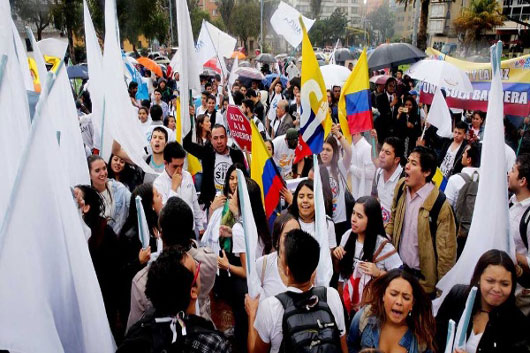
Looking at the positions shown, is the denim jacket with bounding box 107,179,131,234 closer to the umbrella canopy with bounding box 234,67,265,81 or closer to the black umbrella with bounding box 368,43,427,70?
the black umbrella with bounding box 368,43,427,70

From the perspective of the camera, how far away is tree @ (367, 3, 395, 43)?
294 feet

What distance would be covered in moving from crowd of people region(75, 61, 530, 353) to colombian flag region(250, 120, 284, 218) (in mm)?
137

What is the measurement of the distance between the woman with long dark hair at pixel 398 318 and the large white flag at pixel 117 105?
3147 millimetres

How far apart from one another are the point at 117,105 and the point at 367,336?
3714mm

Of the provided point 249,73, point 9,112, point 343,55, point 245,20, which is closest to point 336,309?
point 9,112

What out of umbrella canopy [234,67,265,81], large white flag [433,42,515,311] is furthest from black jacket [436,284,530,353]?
umbrella canopy [234,67,265,81]

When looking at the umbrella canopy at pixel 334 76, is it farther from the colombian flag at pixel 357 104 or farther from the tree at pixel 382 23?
the tree at pixel 382 23

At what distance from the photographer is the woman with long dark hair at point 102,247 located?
3.21 meters

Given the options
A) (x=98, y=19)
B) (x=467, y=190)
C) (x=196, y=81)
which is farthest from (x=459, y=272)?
(x=98, y=19)

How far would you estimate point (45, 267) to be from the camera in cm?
217

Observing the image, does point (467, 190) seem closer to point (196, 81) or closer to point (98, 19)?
point (196, 81)

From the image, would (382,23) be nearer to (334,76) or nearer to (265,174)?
(334,76)

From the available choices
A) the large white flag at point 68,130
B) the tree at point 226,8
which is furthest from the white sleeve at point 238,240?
the tree at point 226,8

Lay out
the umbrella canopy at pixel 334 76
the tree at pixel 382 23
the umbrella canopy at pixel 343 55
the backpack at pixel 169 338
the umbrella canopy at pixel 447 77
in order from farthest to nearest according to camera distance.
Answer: the tree at pixel 382 23 < the umbrella canopy at pixel 343 55 < the umbrella canopy at pixel 334 76 < the umbrella canopy at pixel 447 77 < the backpack at pixel 169 338
